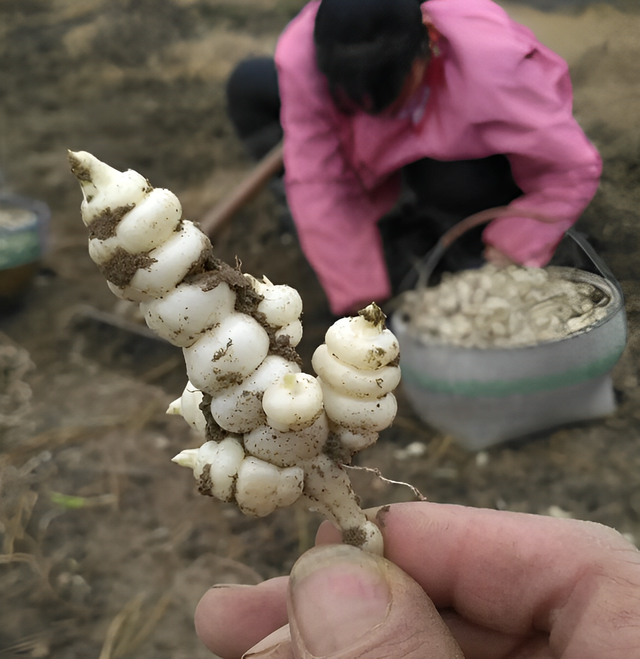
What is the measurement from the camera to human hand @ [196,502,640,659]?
43 centimetres

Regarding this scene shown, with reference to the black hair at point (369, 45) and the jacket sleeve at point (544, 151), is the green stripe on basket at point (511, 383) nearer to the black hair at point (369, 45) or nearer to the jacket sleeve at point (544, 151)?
the jacket sleeve at point (544, 151)

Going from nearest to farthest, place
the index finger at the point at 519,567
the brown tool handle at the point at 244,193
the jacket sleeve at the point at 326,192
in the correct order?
the index finger at the point at 519,567 → the jacket sleeve at the point at 326,192 → the brown tool handle at the point at 244,193

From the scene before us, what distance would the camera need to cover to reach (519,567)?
521mm

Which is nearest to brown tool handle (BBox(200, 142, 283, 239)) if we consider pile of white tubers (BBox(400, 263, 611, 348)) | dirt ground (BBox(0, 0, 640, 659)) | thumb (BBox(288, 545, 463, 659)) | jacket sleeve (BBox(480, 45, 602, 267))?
dirt ground (BBox(0, 0, 640, 659))

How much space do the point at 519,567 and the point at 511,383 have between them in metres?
0.26

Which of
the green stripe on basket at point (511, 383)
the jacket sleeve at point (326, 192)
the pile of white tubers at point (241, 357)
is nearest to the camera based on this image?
the pile of white tubers at point (241, 357)

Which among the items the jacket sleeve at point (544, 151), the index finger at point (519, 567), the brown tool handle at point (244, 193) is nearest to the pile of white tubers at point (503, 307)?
the jacket sleeve at point (544, 151)

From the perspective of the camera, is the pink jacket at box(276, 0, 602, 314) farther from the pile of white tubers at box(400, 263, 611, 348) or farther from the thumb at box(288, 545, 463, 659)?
the thumb at box(288, 545, 463, 659)

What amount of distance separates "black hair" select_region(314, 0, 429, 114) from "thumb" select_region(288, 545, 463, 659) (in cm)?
44

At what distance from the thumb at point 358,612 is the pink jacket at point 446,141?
287mm

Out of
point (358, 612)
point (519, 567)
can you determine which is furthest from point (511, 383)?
point (358, 612)

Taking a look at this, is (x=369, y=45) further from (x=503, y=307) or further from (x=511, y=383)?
(x=511, y=383)

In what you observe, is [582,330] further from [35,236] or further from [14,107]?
[14,107]

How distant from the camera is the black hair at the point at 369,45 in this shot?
559 millimetres
